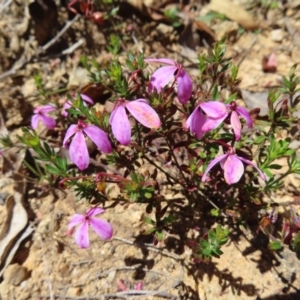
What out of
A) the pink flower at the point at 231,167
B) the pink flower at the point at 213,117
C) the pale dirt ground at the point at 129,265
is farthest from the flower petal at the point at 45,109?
the pink flower at the point at 231,167

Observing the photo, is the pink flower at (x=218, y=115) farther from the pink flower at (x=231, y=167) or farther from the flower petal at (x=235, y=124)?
the pink flower at (x=231, y=167)

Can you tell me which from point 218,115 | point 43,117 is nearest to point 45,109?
point 43,117

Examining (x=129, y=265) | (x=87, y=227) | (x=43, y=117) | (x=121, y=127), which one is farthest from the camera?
(x=43, y=117)

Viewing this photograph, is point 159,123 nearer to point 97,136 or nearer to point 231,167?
point 97,136

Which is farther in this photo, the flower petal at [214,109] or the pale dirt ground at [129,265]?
the pale dirt ground at [129,265]

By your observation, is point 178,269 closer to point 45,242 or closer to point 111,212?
point 111,212

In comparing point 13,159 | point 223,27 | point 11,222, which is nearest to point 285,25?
point 223,27
